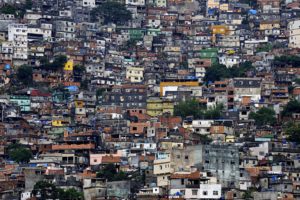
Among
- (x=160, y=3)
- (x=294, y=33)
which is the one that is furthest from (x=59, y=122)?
(x=160, y=3)

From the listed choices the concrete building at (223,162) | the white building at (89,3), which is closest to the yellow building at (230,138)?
the concrete building at (223,162)

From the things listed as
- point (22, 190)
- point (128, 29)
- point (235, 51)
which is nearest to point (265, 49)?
point (235, 51)

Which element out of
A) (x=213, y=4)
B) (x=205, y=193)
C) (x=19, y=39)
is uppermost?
(x=213, y=4)

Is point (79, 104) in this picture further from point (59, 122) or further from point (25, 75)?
point (25, 75)

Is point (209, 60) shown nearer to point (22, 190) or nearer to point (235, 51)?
point (235, 51)

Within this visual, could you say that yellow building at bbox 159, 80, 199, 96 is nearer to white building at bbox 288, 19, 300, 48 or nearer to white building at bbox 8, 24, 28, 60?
white building at bbox 8, 24, 28, 60

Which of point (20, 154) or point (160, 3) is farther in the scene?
point (160, 3)
